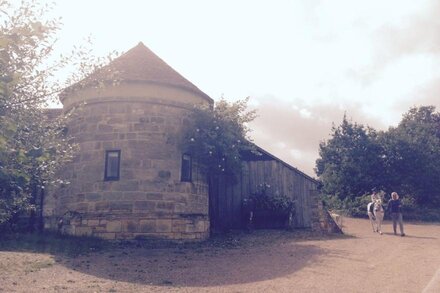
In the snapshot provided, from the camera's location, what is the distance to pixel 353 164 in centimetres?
2897

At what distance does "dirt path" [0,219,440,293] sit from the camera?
25.8ft

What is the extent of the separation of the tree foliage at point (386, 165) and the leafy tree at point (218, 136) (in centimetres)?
1556

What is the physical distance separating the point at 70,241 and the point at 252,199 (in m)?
7.70

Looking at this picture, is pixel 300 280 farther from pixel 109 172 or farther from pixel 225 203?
pixel 225 203

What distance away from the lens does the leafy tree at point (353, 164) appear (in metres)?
28.4

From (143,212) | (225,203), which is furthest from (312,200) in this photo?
(143,212)

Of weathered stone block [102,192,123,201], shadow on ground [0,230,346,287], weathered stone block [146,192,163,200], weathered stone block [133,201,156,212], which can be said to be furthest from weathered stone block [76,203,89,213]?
weathered stone block [146,192,163,200]

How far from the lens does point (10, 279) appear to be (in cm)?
815

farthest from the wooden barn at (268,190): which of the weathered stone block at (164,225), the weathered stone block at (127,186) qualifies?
the weathered stone block at (127,186)

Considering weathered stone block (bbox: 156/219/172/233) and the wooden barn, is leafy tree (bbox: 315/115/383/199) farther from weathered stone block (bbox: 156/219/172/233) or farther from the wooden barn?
weathered stone block (bbox: 156/219/172/233)

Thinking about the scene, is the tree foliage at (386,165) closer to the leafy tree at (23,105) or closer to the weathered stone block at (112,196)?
the weathered stone block at (112,196)

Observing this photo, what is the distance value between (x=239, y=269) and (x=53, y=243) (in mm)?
6073

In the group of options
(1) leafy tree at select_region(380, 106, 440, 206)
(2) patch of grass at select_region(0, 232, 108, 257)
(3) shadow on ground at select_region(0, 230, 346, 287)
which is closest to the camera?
(3) shadow on ground at select_region(0, 230, 346, 287)

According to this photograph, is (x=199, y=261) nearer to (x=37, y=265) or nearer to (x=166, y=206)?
(x=166, y=206)
